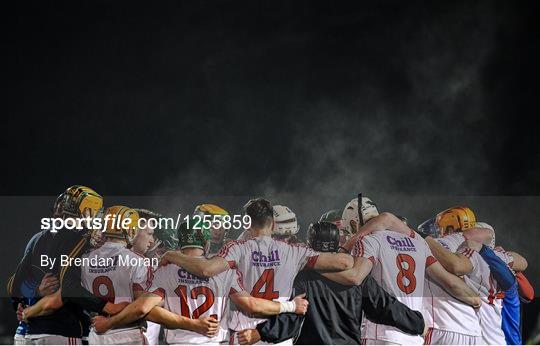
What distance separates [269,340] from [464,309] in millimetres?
1149

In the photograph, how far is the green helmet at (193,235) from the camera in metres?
4.52

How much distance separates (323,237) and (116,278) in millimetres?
1158

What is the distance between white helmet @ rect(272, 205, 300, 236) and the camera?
4.61 m

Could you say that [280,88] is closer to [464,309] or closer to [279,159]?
[279,159]

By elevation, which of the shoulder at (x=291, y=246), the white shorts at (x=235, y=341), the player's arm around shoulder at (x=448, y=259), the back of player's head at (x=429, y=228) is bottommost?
the white shorts at (x=235, y=341)

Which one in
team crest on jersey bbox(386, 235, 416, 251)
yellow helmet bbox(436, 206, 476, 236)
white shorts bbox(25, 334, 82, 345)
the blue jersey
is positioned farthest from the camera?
the blue jersey

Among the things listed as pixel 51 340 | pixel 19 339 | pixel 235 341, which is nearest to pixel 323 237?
pixel 235 341

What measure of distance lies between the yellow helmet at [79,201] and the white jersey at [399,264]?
146 centimetres

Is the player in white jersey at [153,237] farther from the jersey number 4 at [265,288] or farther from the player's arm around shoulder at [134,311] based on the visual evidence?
the jersey number 4 at [265,288]

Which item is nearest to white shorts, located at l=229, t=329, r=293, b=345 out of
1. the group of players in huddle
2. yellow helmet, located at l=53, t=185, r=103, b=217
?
the group of players in huddle

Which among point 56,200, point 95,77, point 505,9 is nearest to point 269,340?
point 56,200

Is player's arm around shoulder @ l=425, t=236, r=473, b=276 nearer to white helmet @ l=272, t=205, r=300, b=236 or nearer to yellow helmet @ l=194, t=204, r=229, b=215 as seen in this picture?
white helmet @ l=272, t=205, r=300, b=236

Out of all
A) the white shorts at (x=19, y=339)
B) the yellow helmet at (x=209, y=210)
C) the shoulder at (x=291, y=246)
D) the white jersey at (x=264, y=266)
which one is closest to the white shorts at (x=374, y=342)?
the white jersey at (x=264, y=266)

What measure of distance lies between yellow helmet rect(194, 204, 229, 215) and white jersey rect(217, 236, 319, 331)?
21cm
